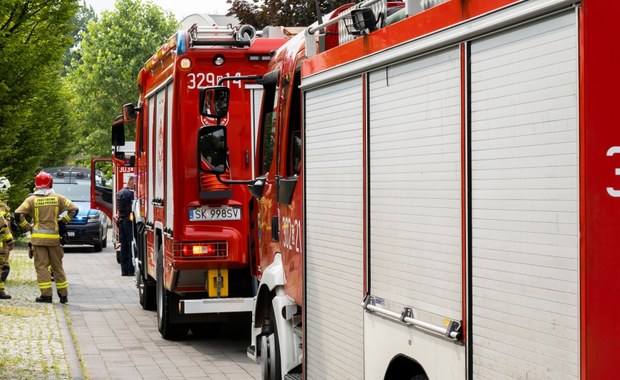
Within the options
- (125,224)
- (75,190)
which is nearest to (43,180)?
(125,224)

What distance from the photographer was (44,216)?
17.6 meters

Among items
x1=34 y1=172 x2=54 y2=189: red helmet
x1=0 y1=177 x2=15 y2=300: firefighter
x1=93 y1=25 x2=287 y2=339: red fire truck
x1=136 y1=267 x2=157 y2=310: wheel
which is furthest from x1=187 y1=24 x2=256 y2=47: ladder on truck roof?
x1=0 y1=177 x2=15 y2=300: firefighter

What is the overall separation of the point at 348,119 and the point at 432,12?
1.42 meters

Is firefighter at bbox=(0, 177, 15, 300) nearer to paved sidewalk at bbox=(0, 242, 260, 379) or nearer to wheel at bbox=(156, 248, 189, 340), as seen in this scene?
paved sidewalk at bbox=(0, 242, 260, 379)

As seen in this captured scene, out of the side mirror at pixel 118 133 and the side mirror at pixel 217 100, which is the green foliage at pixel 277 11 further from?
the side mirror at pixel 217 100

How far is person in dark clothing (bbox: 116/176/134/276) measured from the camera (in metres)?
23.0

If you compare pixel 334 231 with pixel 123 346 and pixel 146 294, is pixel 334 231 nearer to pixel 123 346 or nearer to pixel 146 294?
pixel 123 346

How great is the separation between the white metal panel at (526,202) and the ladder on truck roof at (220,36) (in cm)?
796

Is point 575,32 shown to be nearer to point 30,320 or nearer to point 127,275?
point 30,320

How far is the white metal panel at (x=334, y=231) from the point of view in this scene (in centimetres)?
620

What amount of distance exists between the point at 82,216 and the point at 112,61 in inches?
1050

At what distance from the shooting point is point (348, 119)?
6.39 metres

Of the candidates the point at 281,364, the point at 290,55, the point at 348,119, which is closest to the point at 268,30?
the point at 290,55

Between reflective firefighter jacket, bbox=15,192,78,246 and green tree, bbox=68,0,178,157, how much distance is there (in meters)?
39.3
